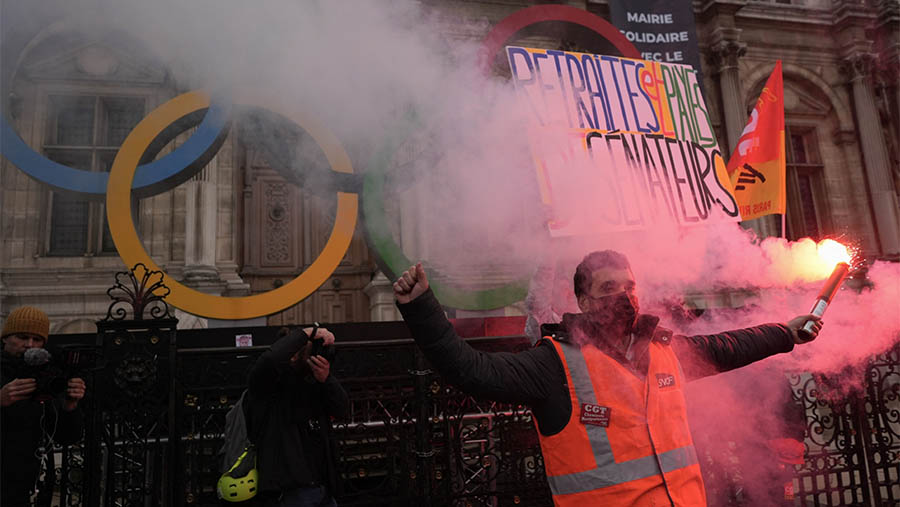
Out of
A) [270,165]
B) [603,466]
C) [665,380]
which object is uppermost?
[270,165]

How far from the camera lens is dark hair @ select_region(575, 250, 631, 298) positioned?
7.27 ft

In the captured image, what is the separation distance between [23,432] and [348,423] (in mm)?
1716

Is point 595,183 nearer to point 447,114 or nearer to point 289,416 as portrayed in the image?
point 447,114

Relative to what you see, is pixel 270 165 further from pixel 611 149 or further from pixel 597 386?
pixel 597 386

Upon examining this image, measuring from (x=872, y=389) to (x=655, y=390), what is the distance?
3.14 metres

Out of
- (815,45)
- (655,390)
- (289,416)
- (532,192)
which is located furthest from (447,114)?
(815,45)

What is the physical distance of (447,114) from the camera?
514cm

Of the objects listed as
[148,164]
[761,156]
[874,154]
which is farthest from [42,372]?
[874,154]

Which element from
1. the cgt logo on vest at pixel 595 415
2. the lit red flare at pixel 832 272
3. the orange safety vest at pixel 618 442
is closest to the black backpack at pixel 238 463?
the orange safety vest at pixel 618 442

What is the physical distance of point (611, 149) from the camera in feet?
15.3

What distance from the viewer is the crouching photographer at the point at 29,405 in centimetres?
275

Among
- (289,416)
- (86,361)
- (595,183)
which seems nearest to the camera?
(289,416)

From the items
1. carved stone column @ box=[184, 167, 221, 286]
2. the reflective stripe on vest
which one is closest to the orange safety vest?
the reflective stripe on vest

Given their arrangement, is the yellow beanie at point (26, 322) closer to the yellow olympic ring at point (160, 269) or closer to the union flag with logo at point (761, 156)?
the yellow olympic ring at point (160, 269)
